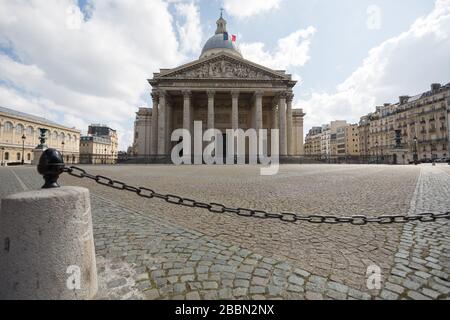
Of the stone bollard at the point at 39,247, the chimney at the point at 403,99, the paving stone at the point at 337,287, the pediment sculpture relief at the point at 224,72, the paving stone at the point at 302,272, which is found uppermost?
the chimney at the point at 403,99

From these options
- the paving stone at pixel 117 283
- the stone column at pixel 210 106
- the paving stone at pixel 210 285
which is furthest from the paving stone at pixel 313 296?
the stone column at pixel 210 106

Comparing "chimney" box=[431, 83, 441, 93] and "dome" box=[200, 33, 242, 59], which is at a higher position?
"dome" box=[200, 33, 242, 59]

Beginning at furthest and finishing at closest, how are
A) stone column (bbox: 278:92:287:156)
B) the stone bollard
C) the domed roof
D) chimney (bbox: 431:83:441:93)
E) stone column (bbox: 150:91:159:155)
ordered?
chimney (bbox: 431:83:441:93) < the domed roof < stone column (bbox: 150:91:159:155) < stone column (bbox: 278:92:287:156) < the stone bollard

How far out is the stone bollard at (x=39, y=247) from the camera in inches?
52.6

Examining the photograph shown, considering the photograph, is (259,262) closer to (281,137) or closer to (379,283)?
(379,283)

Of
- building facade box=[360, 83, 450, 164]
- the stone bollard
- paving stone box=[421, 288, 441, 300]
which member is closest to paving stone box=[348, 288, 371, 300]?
paving stone box=[421, 288, 441, 300]

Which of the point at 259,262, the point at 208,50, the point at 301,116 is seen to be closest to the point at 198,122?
the point at 301,116

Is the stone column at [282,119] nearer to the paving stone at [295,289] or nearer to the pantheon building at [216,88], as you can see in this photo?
the pantheon building at [216,88]

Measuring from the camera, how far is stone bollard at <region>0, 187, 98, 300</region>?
134 cm

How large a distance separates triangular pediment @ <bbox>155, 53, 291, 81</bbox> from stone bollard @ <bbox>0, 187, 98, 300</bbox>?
117 ft

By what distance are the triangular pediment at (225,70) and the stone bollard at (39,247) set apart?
35.8m

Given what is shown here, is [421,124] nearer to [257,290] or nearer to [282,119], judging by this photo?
[282,119]

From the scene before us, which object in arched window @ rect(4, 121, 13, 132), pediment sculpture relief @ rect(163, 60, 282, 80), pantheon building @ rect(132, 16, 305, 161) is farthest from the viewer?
arched window @ rect(4, 121, 13, 132)

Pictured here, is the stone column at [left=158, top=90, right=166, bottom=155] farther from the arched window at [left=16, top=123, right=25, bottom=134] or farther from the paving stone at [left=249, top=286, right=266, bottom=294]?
the arched window at [left=16, top=123, right=25, bottom=134]
